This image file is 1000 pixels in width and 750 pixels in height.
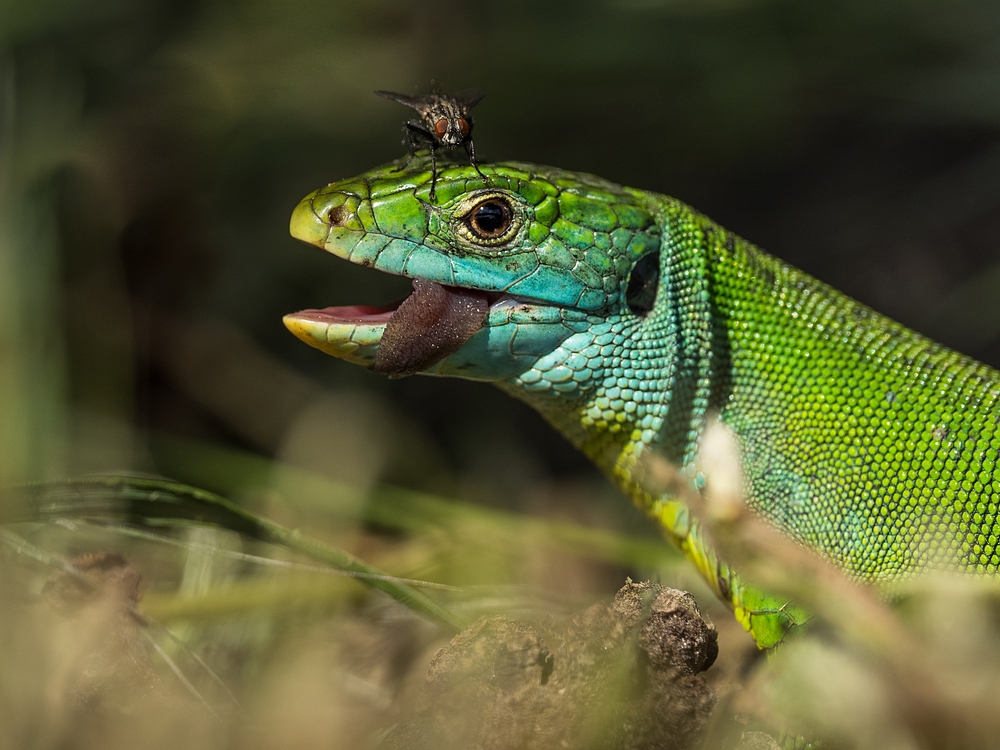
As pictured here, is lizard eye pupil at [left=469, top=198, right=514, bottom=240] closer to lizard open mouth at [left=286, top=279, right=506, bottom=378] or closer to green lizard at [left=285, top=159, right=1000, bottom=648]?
green lizard at [left=285, top=159, right=1000, bottom=648]

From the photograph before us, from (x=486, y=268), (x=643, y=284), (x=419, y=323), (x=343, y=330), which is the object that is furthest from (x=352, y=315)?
(x=643, y=284)

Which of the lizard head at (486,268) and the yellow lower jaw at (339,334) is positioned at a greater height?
the lizard head at (486,268)

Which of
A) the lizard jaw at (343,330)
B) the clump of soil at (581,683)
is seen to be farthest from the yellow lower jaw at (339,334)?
the clump of soil at (581,683)

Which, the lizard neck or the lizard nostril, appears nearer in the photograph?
the lizard nostril

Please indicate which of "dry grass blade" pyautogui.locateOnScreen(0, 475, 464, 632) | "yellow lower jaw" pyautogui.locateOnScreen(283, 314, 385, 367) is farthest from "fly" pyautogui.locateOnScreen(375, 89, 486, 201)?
"dry grass blade" pyautogui.locateOnScreen(0, 475, 464, 632)

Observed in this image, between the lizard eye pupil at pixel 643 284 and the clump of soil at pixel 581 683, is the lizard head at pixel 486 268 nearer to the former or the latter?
the lizard eye pupil at pixel 643 284

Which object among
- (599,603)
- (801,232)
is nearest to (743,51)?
(801,232)
